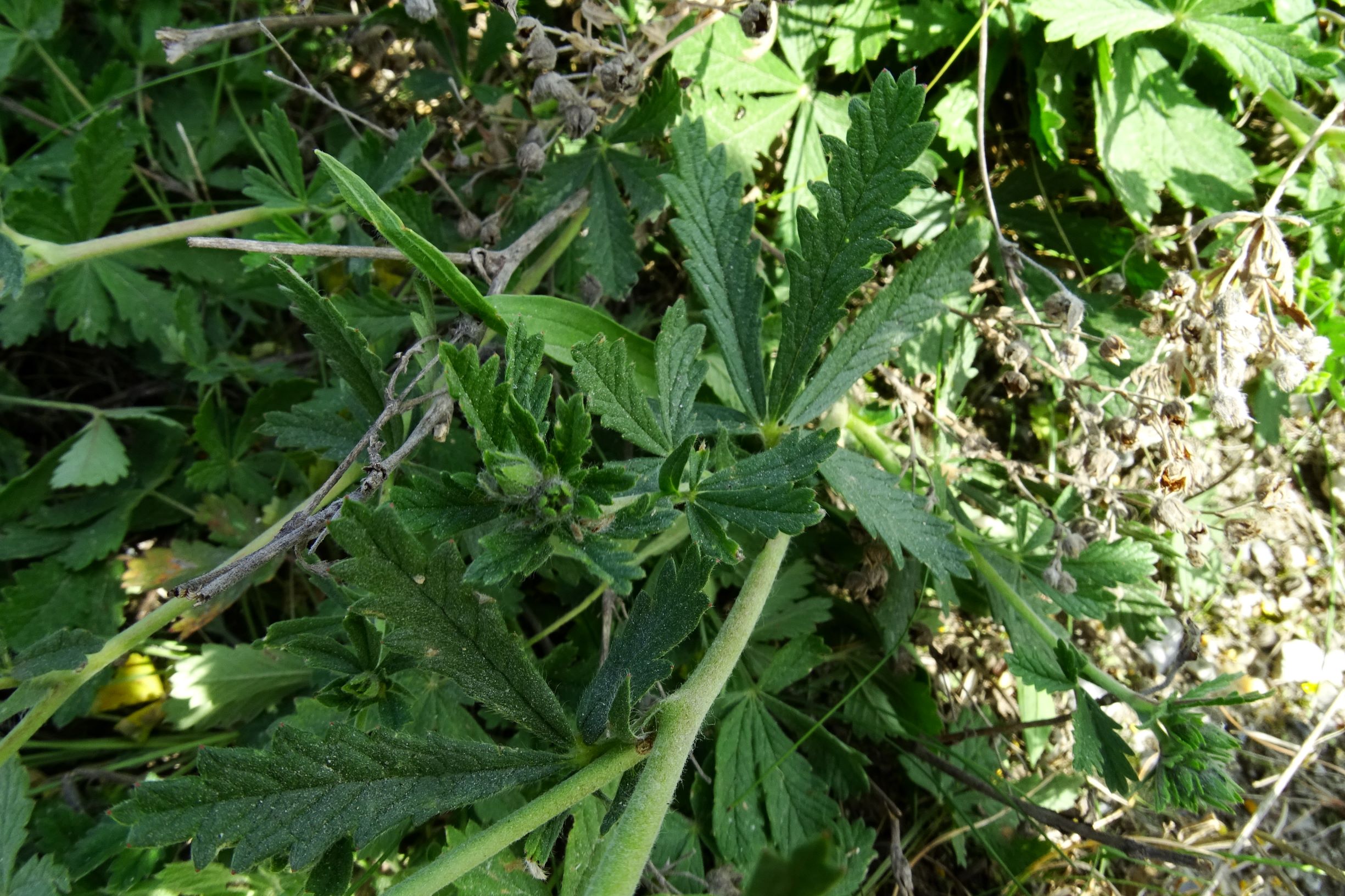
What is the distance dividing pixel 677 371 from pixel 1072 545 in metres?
1.07

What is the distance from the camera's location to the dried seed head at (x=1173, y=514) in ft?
6.51

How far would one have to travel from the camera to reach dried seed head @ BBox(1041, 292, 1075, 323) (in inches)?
79.9

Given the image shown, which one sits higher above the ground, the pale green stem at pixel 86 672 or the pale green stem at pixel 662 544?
the pale green stem at pixel 662 544

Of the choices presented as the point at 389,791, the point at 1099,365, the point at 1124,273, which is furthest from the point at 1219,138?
the point at 389,791

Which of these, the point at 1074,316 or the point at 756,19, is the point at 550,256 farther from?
the point at 1074,316

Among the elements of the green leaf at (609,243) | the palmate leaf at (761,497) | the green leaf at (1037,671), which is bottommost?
the green leaf at (1037,671)

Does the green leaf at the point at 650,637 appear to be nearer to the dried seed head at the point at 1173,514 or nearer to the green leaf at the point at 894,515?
the green leaf at the point at 894,515

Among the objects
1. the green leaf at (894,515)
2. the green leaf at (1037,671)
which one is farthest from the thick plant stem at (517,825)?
the green leaf at (1037,671)

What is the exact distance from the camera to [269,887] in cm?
206

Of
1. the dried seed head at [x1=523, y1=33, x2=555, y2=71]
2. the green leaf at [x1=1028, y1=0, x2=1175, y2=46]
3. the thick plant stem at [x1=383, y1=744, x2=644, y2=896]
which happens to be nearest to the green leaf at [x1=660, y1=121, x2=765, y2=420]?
the dried seed head at [x1=523, y1=33, x2=555, y2=71]

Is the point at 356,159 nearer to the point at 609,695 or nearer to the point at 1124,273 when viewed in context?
the point at 609,695

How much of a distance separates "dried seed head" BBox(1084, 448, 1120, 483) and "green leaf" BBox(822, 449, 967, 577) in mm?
516

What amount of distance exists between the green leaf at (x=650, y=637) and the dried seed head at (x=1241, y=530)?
1365mm

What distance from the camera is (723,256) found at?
1886mm
